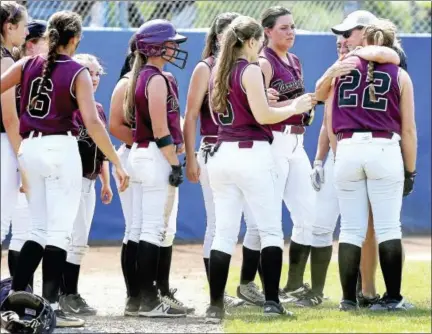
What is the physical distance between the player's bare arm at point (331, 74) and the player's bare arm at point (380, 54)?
11cm

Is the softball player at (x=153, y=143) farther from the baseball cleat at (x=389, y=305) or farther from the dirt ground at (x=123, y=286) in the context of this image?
the baseball cleat at (x=389, y=305)

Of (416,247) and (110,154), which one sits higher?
(110,154)

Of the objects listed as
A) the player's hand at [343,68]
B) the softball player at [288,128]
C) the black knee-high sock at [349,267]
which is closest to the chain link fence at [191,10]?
the softball player at [288,128]

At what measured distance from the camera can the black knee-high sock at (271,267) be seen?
278 inches

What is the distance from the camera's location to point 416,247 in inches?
496

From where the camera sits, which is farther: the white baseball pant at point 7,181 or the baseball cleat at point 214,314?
the baseball cleat at point 214,314

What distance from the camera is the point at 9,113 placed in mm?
6828

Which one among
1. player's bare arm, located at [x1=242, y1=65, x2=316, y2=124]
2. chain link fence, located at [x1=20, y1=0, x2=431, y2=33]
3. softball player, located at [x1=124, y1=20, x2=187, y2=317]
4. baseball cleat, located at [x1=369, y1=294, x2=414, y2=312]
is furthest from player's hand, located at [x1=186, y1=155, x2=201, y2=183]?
chain link fence, located at [x1=20, y1=0, x2=431, y2=33]

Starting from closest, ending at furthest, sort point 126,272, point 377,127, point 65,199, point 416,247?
point 65,199 → point 377,127 → point 126,272 → point 416,247

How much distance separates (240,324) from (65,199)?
133 cm

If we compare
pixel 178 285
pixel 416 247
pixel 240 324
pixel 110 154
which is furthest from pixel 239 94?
pixel 416 247

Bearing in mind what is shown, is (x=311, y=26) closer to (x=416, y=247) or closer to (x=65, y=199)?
(x=416, y=247)

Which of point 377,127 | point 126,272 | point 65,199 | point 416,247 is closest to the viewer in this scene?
point 65,199

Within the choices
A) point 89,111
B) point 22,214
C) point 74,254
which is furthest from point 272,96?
point 22,214
